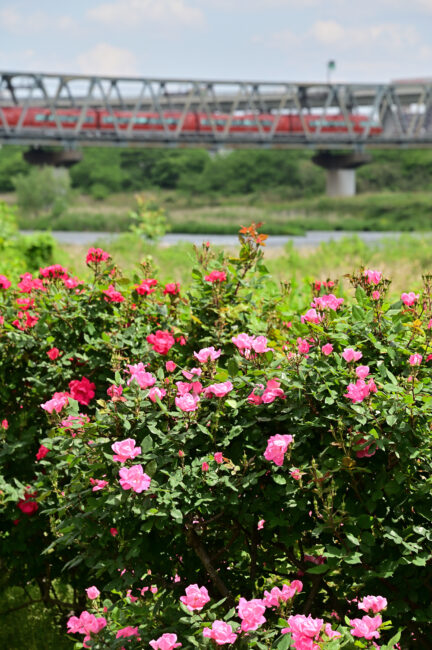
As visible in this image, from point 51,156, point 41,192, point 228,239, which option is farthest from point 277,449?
point 51,156

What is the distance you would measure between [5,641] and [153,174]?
56.0 metres

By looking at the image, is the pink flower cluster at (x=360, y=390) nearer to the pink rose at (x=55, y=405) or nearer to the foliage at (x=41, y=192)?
the pink rose at (x=55, y=405)

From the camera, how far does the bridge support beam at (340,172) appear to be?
167 feet

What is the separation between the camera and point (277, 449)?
99.7 inches

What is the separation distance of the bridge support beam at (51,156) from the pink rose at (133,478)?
46401mm

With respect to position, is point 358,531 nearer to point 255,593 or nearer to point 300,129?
point 255,593

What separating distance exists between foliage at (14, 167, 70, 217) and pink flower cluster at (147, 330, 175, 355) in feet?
116

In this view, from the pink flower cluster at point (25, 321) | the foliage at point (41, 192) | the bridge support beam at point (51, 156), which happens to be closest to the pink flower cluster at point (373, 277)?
the pink flower cluster at point (25, 321)

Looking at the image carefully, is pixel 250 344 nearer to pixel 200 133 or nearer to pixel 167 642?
pixel 167 642

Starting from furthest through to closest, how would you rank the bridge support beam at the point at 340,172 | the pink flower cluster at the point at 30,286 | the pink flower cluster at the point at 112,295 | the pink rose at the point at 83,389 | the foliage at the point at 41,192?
the bridge support beam at the point at 340,172
the foliage at the point at 41,192
the pink flower cluster at the point at 30,286
the pink flower cluster at the point at 112,295
the pink rose at the point at 83,389

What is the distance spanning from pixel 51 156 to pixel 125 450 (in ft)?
155

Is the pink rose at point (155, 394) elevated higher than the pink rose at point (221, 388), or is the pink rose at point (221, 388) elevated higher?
the pink rose at point (221, 388)

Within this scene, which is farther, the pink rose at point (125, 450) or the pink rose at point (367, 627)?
the pink rose at point (125, 450)

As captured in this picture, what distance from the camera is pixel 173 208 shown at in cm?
5062
